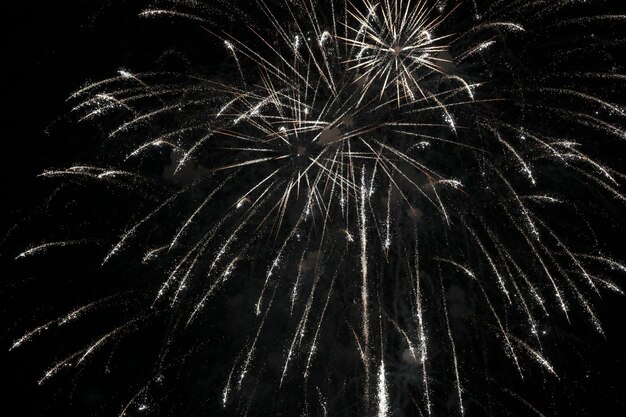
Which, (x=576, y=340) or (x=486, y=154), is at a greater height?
(x=486, y=154)

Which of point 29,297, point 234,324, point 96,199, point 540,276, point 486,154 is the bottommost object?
point 29,297

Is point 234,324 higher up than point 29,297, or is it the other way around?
point 234,324

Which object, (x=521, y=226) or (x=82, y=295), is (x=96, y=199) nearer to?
(x=82, y=295)

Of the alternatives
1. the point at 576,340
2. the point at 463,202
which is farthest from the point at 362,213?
the point at 576,340

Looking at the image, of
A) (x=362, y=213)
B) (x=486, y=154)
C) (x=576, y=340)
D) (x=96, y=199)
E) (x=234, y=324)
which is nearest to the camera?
(x=362, y=213)

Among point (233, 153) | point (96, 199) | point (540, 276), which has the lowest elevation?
point (540, 276)

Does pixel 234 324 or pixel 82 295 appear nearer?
pixel 82 295

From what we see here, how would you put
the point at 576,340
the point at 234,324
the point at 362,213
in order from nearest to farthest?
the point at 362,213 < the point at 576,340 < the point at 234,324

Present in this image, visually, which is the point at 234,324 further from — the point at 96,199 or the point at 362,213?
the point at 362,213

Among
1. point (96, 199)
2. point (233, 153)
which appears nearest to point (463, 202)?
point (233, 153)
